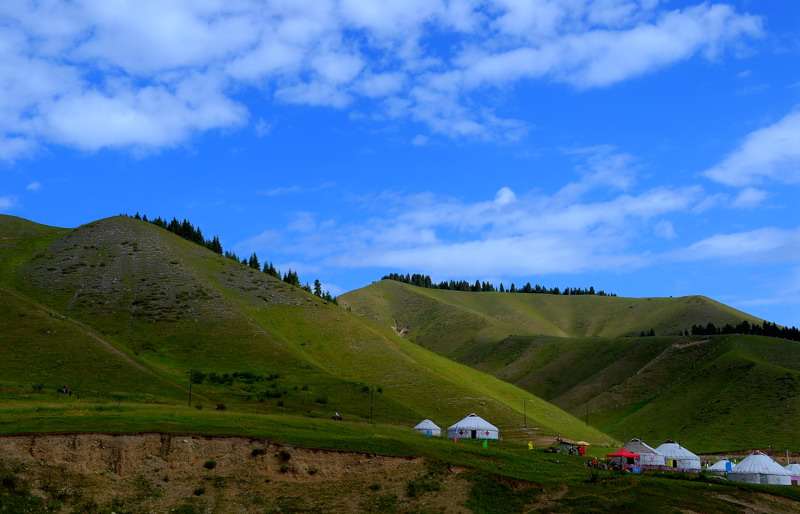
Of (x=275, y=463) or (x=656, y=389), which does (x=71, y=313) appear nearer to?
(x=275, y=463)

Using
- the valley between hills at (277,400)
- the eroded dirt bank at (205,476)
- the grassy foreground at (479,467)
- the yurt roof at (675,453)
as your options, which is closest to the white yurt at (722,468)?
the yurt roof at (675,453)

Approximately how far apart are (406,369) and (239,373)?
995 inches

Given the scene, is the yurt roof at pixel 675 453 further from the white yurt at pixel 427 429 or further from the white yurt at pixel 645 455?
the white yurt at pixel 427 429

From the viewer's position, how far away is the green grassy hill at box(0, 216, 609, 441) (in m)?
73.3

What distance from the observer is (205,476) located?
40.6m

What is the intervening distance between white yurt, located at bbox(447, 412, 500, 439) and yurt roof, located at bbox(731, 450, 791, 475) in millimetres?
21880

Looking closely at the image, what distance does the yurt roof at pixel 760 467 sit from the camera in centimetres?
6562

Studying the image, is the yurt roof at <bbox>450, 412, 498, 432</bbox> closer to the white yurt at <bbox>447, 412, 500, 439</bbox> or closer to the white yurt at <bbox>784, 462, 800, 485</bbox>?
the white yurt at <bbox>447, 412, 500, 439</bbox>

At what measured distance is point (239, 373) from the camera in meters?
84.7

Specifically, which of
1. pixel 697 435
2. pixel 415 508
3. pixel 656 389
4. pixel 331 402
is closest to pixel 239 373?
pixel 331 402

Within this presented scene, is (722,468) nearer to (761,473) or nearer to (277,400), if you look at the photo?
(761,473)

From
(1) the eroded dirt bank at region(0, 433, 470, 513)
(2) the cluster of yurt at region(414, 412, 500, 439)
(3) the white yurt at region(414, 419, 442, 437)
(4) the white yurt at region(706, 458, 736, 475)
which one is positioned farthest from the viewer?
(2) the cluster of yurt at region(414, 412, 500, 439)

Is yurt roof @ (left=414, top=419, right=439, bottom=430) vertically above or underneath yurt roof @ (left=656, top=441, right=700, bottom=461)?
above

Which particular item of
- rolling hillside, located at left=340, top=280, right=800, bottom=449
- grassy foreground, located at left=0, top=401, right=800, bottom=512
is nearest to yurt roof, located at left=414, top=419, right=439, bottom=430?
grassy foreground, located at left=0, top=401, right=800, bottom=512
